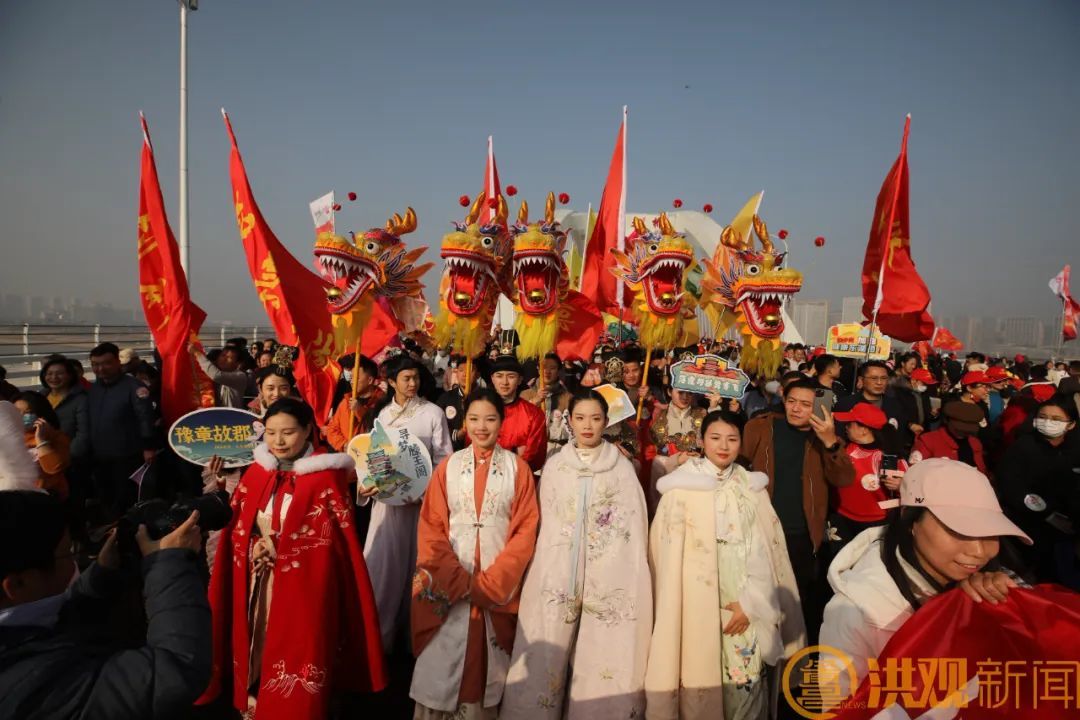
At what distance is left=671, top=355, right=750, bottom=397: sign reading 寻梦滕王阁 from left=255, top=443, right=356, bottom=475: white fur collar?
107 inches

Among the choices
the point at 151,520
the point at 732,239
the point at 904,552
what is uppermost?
the point at 732,239

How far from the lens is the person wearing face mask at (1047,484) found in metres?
3.74

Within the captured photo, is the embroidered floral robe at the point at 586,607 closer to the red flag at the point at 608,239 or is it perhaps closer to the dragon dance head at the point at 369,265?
the dragon dance head at the point at 369,265

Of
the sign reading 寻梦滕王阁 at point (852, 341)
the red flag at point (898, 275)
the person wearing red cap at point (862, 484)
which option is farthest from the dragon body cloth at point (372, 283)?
the sign reading 寻梦滕王阁 at point (852, 341)

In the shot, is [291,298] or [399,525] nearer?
[399,525]

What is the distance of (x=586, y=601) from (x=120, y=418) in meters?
4.51

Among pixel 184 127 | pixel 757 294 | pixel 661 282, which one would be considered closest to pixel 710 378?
pixel 661 282

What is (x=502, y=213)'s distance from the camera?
4.94m

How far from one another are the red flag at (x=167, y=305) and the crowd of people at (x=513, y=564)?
0.81m

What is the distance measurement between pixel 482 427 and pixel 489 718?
1.53m

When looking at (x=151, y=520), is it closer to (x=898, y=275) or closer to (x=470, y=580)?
(x=470, y=580)

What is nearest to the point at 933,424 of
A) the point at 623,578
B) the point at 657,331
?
the point at 657,331

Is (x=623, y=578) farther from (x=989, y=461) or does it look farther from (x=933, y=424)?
(x=933, y=424)

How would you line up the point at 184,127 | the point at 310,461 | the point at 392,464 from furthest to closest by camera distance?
the point at 184,127, the point at 392,464, the point at 310,461
